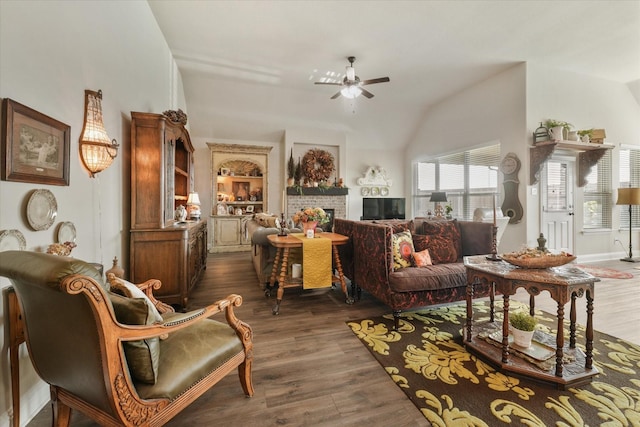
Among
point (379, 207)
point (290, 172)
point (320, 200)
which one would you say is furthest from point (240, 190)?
point (379, 207)

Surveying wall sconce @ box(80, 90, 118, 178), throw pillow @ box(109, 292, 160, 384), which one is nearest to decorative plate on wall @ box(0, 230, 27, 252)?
throw pillow @ box(109, 292, 160, 384)

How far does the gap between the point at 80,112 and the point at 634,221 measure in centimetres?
933

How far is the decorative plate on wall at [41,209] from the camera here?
4.74 ft

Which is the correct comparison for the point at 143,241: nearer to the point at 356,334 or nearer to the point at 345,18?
the point at 356,334

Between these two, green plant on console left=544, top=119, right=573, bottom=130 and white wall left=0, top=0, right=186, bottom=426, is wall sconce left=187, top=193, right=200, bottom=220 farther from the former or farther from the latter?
green plant on console left=544, top=119, right=573, bottom=130

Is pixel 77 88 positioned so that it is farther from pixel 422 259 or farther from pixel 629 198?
pixel 629 198

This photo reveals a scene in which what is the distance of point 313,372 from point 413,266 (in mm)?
1526

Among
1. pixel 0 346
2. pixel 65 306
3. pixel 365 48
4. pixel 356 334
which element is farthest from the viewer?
pixel 365 48

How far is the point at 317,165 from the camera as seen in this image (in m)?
7.07

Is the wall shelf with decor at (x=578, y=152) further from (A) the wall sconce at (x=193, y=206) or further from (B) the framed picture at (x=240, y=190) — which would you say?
(B) the framed picture at (x=240, y=190)

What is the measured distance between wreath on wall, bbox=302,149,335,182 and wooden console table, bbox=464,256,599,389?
5314 mm

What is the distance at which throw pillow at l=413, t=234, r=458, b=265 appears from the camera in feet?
10.0

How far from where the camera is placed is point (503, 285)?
1.79m

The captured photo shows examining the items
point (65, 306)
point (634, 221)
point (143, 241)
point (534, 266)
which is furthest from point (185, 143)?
point (634, 221)
